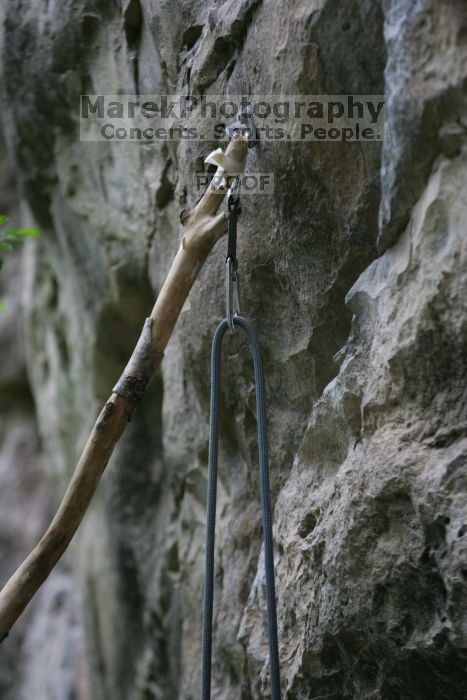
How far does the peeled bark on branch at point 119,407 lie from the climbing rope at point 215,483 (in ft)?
0.26

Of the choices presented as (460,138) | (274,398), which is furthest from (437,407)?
(274,398)

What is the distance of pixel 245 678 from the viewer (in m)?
1.59

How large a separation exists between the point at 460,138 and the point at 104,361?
167cm

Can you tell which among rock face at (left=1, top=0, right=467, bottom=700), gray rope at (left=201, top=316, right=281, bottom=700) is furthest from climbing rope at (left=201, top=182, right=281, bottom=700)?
rock face at (left=1, top=0, right=467, bottom=700)

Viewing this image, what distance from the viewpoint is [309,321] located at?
4.53 feet

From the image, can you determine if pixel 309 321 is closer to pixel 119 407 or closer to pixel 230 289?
pixel 230 289

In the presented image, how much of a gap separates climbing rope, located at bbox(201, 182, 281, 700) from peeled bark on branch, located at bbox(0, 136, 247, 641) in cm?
8

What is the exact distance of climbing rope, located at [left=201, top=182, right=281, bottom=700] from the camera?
1140 mm

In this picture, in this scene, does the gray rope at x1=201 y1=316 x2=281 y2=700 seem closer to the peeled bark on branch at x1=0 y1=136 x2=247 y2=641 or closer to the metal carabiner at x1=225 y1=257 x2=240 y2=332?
the metal carabiner at x1=225 y1=257 x2=240 y2=332

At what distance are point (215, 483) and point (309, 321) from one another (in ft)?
1.05

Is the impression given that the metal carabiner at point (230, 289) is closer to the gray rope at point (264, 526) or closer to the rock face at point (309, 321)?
the gray rope at point (264, 526)

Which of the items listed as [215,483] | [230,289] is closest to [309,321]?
[230,289]

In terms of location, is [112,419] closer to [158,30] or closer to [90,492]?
[90,492]

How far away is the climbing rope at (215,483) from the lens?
1140mm
